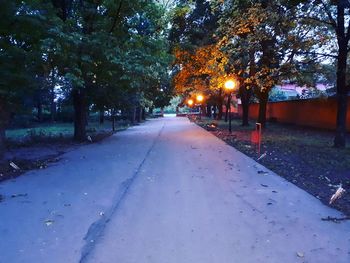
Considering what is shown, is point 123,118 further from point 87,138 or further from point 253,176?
point 253,176

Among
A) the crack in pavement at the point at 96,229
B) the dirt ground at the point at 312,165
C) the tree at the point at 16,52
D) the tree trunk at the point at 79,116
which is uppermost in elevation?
the tree at the point at 16,52

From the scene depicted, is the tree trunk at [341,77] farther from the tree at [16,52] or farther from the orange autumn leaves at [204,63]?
the tree at [16,52]

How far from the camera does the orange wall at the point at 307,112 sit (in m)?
24.8

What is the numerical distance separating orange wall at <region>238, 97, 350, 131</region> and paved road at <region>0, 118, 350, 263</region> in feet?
51.7

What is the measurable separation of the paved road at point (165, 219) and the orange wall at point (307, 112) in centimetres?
1576

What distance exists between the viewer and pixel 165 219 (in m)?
6.29

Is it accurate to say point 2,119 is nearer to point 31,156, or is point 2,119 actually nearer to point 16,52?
point 16,52

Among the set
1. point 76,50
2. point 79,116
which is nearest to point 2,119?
point 76,50

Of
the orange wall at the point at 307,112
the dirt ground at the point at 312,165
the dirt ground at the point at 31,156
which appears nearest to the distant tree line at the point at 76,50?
the dirt ground at the point at 31,156

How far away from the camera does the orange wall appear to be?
24.8m

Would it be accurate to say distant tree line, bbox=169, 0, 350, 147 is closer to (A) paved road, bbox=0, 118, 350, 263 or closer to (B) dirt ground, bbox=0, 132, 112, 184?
(A) paved road, bbox=0, 118, 350, 263

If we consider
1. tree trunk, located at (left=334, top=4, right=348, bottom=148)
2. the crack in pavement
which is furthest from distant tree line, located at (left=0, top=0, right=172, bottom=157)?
tree trunk, located at (left=334, top=4, right=348, bottom=148)

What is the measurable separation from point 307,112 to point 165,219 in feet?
81.9

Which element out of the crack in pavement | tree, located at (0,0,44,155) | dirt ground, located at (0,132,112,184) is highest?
tree, located at (0,0,44,155)
